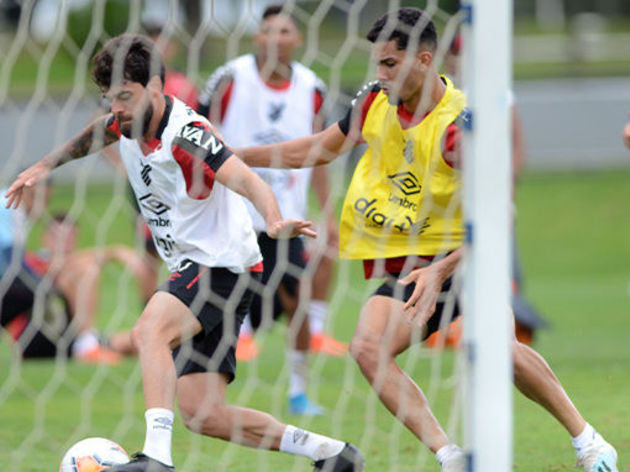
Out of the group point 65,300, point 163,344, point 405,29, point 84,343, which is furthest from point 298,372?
point 65,300

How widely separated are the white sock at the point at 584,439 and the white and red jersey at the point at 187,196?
4.49 feet

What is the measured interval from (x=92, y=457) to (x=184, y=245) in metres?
0.84

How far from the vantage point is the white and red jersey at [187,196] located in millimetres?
4230

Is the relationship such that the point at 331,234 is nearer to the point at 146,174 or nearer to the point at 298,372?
the point at 298,372

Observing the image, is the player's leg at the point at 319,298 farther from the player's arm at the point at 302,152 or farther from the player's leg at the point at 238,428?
the player's leg at the point at 238,428

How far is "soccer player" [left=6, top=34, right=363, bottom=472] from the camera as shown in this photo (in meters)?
4.12

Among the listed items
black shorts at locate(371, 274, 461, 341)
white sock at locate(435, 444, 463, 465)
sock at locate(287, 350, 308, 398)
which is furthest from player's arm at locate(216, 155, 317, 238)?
sock at locate(287, 350, 308, 398)

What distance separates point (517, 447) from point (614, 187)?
11718mm

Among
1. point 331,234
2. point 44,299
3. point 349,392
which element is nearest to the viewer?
point 349,392

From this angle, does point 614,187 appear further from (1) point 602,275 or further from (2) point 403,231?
(2) point 403,231

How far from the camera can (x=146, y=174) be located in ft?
14.4

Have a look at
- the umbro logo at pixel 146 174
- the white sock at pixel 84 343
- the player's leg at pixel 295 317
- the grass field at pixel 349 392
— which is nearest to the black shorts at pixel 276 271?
the player's leg at pixel 295 317

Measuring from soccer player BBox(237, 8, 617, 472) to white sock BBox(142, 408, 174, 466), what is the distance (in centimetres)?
74

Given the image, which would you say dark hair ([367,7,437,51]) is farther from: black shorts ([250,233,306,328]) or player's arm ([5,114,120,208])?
black shorts ([250,233,306,328])
